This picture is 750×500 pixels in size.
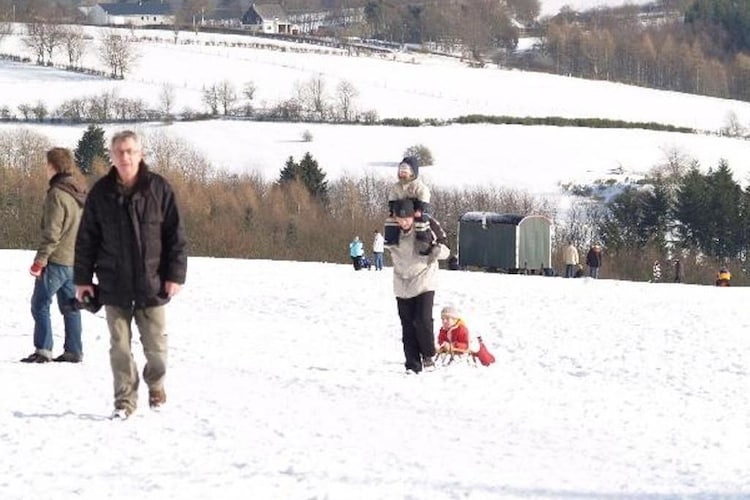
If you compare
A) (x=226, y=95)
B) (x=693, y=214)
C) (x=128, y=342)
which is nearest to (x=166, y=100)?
(x=226, y=95)

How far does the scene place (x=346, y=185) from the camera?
75.1m

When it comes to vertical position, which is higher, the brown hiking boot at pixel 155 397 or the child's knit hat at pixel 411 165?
the child's knit hat at pixel 411 165

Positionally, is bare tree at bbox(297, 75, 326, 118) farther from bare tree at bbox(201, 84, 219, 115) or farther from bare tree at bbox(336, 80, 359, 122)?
bare tree at bbox(201, 84, 219, 115)

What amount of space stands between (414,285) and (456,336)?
1076mm

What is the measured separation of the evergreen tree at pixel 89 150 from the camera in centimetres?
7581

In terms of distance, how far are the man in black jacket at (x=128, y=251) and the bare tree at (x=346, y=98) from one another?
86.1 m

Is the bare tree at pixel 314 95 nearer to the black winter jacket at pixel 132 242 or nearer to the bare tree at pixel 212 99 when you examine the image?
the bare tree at pixel 212 99

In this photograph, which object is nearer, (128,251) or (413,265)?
(128,251)

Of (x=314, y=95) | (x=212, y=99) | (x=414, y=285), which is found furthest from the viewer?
(x=314, y=95)

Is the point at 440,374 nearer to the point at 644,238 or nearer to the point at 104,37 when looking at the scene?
the point at 644,238

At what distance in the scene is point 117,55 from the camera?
111m

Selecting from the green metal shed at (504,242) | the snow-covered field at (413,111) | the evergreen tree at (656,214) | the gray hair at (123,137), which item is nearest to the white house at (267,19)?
the snow-covered field at (413,111)

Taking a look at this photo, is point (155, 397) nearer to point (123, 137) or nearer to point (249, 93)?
point (123, 137)

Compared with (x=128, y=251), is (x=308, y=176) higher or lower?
lower
